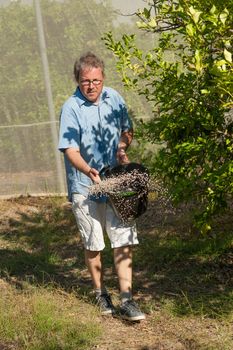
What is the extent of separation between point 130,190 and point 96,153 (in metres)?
0.43

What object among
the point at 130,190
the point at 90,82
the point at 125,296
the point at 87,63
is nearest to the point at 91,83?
the point at 90,82

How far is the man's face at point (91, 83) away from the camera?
469 cm

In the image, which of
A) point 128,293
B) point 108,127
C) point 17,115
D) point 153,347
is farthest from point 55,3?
point 153,347

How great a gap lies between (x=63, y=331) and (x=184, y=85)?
1.67 metres

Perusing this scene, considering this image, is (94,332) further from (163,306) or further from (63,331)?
(163,306)

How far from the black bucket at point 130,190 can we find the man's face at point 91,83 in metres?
0.53

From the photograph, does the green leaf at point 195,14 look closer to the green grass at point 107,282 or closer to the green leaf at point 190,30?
the green leaf at point 190,30

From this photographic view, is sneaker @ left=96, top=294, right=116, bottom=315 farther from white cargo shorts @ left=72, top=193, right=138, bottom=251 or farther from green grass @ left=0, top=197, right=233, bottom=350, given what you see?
white cargo shorts @ left=72, top=193, right=138, bottom=251

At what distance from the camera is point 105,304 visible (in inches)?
191

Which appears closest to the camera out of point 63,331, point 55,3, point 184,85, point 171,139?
point 184,85

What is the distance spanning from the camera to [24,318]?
14.8 ft

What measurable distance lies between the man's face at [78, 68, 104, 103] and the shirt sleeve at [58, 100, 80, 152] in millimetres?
155

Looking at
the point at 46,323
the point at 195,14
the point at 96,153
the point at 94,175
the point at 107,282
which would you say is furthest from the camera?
the point at 107,282

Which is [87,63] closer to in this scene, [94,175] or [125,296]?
[94,175]
